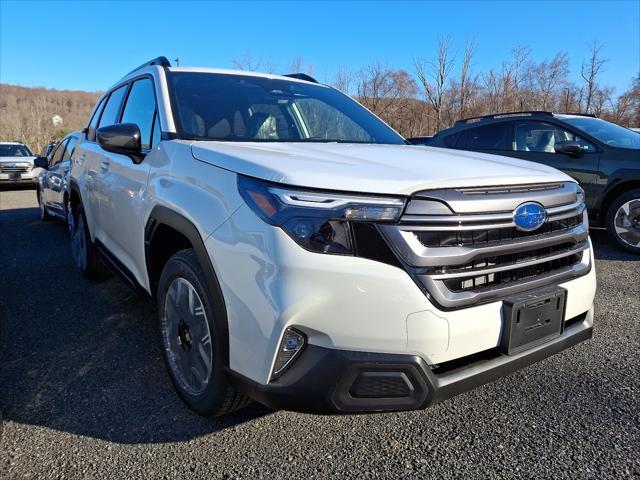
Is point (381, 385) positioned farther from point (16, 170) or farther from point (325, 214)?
point (16, 170)

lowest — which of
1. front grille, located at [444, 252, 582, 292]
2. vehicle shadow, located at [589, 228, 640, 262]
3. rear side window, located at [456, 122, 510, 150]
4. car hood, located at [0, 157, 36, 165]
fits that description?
vehicle shadow, located at [589, 228, 640, 262]

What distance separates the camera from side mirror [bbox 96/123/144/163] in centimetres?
256

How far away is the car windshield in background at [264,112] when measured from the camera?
2.65 metres

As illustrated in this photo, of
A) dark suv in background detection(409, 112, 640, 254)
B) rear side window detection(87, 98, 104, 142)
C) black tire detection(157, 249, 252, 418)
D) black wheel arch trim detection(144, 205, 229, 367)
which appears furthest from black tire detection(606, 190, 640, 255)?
rear side window detection(87, 98, 104, 142)

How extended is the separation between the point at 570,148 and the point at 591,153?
28 cm

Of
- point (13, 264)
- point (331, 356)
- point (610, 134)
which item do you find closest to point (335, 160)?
point (331, 356)

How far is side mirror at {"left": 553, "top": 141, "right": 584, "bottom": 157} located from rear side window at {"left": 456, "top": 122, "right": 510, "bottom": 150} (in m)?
0.85

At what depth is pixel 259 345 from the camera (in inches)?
65.7

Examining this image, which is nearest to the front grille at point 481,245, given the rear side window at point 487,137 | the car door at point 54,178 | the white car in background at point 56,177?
the rear side window at point 487,137

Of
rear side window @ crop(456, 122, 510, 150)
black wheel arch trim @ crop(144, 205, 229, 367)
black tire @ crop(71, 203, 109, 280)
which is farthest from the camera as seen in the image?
rear side window @ crop(456, 122, 510, 150)

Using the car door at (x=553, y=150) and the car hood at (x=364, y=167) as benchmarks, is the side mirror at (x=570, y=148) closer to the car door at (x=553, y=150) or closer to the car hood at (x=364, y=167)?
the car door at (x=553, y=150)

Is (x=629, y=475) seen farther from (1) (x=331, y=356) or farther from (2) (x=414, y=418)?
(1) (x=331, y=356)

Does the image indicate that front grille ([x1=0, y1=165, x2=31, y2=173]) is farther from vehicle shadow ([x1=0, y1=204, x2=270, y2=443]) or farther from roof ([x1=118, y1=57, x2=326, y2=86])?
roof ([x1=118, y1=57, x2=326, y2=86])

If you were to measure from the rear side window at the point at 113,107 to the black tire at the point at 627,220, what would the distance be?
5.35 meters
